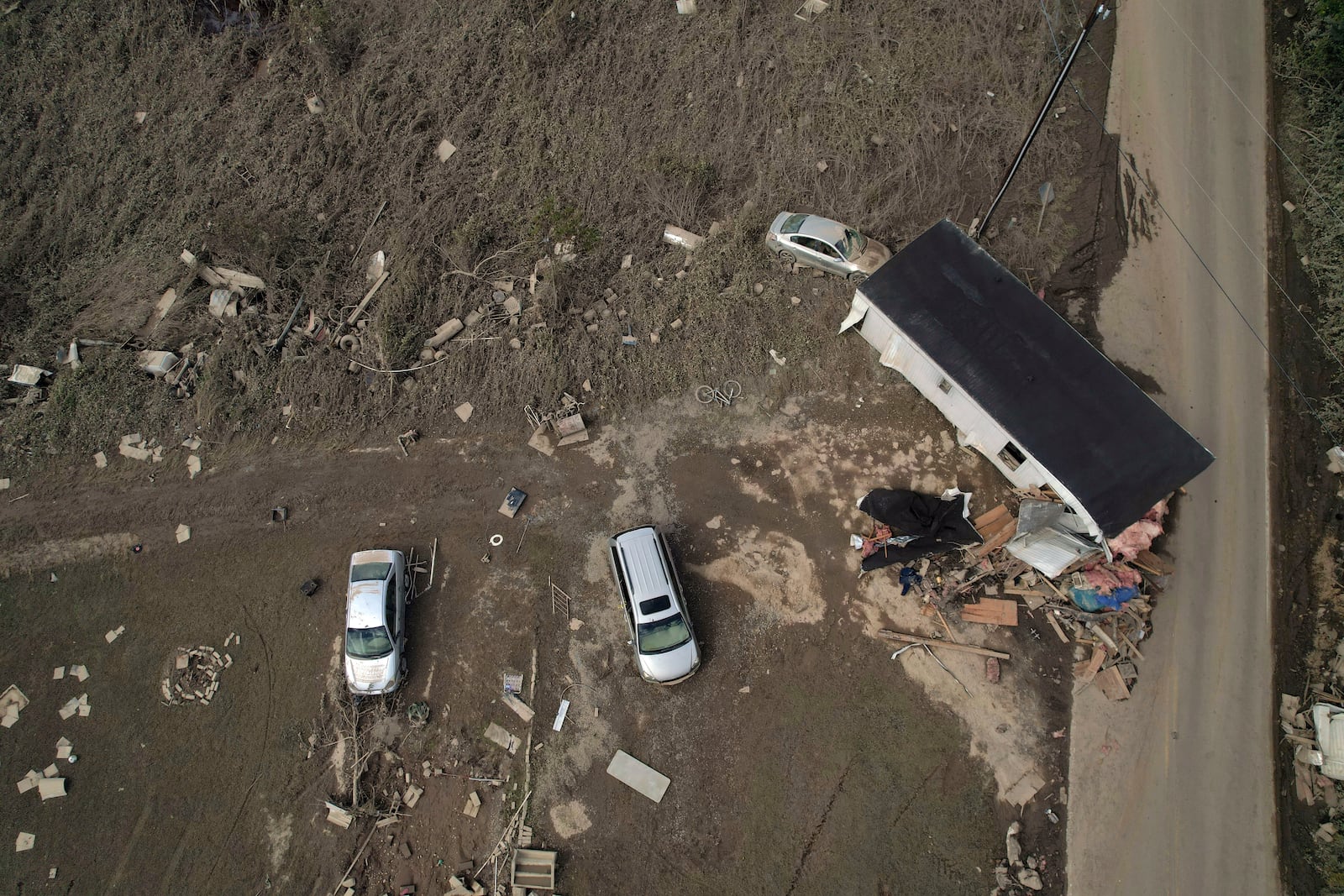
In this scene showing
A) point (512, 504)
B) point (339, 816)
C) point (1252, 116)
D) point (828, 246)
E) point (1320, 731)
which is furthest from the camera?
point (1252, 116)

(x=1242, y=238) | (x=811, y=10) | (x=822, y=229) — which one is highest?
(x=811, y=10)

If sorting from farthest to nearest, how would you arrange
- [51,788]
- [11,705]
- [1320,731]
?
[11,705] < [51,788] < [1320,731]

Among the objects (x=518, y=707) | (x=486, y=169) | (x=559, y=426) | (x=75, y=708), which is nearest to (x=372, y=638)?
(x=518, y=707)

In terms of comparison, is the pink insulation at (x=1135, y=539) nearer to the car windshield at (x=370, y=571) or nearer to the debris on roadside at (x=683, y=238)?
the debris on roadside at (x=683, y=238)

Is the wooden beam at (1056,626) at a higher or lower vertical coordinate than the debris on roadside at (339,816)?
higher

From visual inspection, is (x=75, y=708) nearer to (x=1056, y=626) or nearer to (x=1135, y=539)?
(x=1056, y=626)

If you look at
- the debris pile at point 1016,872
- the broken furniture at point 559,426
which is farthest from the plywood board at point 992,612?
the broken furniture at point 559,426

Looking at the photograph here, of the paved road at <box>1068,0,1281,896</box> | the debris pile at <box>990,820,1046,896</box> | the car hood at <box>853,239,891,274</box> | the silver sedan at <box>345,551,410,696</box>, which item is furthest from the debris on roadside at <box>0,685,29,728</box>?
the paved road at <box>1068,0,1281,896</box>

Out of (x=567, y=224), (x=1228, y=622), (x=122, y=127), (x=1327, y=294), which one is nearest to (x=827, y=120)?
(x=567, y=224)
